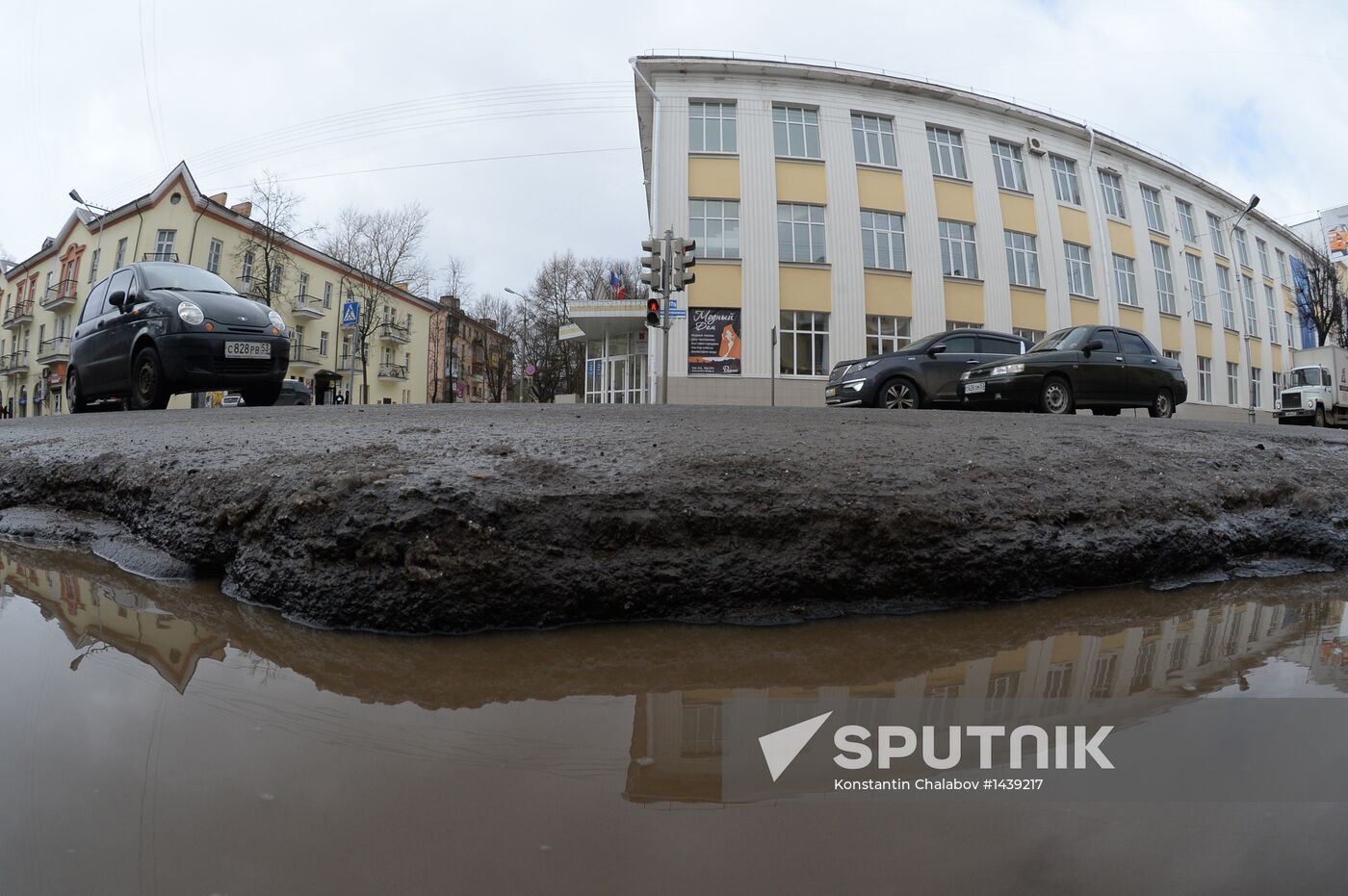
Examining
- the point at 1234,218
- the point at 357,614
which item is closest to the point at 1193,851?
the point at 357,614

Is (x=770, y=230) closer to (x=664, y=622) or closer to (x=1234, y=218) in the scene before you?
(x=664, y=622)

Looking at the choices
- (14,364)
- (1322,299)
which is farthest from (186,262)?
(1322,299)

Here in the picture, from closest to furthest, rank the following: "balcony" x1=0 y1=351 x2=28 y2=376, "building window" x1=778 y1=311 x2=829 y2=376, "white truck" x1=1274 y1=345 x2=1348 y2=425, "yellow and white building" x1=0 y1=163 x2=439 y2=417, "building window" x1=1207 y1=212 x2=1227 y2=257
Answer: "building window" x1=778 y1=311 x2=829 y2=376, "white truck" x1=1274 y1=345 x2=1348 y2=425, "building window" x1=1207 y1=212 x2=1227 y2=257, "yellow and white building" x1=0 y1=163 x2=439 y2=417, "balcony" x1=0 y1=351 x2=28 y2=376

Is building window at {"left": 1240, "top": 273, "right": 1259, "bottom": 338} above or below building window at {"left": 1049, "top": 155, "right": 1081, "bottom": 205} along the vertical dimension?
below

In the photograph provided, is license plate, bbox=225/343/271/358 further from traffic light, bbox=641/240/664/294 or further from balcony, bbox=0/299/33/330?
balcony, bbox=0/299/33/330

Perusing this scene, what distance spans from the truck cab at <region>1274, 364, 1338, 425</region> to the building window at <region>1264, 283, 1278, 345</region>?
1094cm

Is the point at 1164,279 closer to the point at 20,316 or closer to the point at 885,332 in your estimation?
the point at 885,332

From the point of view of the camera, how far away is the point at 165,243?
34.7 metres

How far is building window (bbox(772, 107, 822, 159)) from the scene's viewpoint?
2100cm

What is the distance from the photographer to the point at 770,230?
2002cm

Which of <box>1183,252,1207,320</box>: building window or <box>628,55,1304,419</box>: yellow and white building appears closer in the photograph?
<box>628,55,1304,419</box>: yellow and white building

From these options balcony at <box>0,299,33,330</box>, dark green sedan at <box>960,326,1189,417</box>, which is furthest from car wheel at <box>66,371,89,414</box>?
balcony at <box>0,299,33,330</box>

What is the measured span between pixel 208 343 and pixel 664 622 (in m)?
6.82

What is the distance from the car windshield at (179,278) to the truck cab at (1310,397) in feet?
93.8
